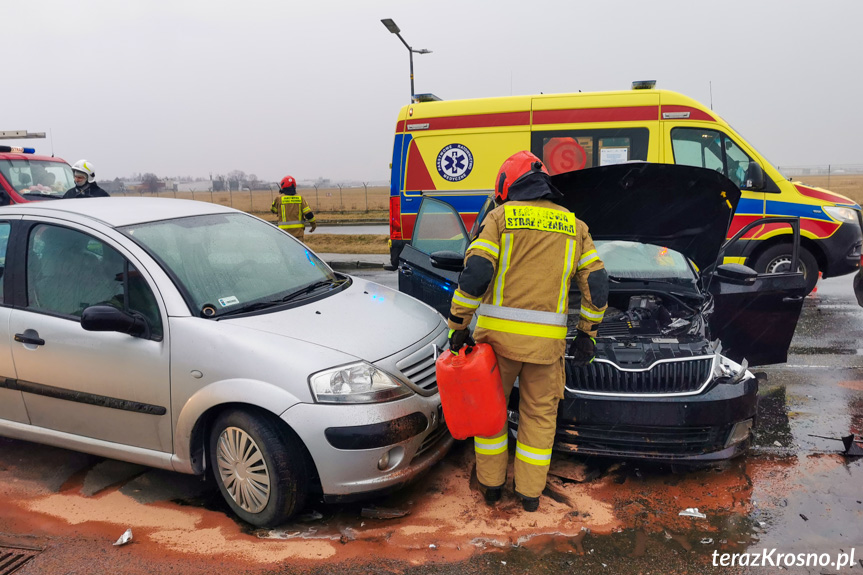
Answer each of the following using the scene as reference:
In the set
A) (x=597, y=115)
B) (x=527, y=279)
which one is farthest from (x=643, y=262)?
(x=597, y=115)

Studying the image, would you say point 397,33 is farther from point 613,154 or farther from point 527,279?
point 527,279

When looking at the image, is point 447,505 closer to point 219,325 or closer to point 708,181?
point 219,325

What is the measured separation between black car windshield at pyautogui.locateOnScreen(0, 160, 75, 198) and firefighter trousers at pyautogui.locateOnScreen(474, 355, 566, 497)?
947 centimetres

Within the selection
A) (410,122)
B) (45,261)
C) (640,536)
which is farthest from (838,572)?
(410,122)

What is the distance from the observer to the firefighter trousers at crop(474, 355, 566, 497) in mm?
3207

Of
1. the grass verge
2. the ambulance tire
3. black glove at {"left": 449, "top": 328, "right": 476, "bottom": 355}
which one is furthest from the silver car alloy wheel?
the grass verge

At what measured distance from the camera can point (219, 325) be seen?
3113mm

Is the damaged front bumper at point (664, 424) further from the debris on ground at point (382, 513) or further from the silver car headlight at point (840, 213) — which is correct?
the silver car headlight at point (840, 213)

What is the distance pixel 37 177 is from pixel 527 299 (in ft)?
32.9

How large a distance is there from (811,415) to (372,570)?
11.2ft

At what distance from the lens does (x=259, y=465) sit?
3.00 meters

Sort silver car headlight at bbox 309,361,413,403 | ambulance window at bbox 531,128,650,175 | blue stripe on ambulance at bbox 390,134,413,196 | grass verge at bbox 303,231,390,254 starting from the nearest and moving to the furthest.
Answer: silver car headlight at bbox 309,361,413,403, ambulance window at bbox 531,128,650,175, blue stripe on ambulance at bbox 390,134,413,196, grass verge at bbox 303,231,390,254

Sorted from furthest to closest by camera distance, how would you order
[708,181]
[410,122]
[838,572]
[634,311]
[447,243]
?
[410,122] < [447,243] < [634,311] < [708,181] < [838,572]

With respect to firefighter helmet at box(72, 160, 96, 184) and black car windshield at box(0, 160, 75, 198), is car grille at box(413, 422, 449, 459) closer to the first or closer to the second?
firefighter helmet at box(72, 160, 96, 184)
